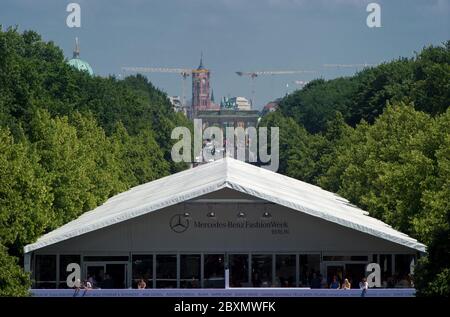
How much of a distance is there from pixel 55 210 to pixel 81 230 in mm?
15091

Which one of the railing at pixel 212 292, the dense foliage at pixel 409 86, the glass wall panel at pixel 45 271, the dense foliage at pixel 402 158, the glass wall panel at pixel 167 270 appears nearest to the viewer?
the railing at pixel 212 292

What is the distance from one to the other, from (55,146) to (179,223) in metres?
22.5

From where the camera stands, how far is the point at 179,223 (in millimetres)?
51438

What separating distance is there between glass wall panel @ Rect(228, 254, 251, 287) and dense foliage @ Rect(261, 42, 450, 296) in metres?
6.25

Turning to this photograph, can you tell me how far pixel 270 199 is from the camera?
162 ft

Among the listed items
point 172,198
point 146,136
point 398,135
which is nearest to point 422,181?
point 172,198

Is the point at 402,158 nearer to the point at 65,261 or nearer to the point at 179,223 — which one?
the point at 179,223

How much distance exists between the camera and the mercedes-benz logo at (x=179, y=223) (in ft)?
168

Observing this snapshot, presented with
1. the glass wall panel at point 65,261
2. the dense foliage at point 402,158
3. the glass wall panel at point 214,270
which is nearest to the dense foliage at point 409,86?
the dense foliage at point 402,158

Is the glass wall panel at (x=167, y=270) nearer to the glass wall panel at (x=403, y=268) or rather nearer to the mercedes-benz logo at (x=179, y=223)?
the mercedes-benz logo at (x=179, y=223)

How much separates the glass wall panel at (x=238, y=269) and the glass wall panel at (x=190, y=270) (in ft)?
3.74

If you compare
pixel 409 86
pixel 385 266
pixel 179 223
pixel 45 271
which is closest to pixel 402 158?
pixel 385 266

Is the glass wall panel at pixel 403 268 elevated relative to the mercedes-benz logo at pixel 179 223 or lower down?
lower down

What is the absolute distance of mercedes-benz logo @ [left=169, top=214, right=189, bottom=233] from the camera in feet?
168
